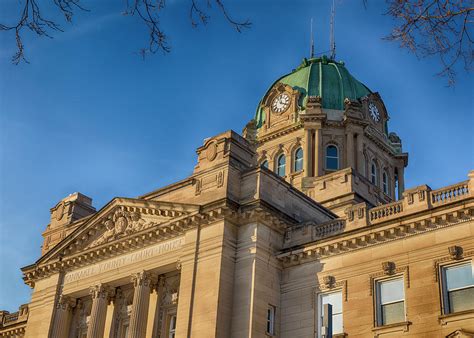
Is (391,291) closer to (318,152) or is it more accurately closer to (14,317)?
(318,152)

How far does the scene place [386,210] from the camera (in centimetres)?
3108

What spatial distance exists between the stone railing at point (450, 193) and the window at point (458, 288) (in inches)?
108

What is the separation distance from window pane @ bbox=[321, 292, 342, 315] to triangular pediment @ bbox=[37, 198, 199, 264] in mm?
6936

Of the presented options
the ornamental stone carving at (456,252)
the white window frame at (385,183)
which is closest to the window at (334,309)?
the ornamental stone carving at (456,252)

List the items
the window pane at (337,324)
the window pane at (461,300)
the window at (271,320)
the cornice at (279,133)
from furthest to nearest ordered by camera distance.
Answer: the cornice at (279,133) < the window at (271,320) < the window pane at (337,324) < the window pane at (461,300)

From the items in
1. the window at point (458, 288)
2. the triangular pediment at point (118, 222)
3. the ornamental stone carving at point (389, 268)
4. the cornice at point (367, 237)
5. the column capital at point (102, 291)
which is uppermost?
the triangular pediment at point (118, 222)

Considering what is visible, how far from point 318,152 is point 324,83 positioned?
7584mm

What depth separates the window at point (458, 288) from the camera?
2721 cm

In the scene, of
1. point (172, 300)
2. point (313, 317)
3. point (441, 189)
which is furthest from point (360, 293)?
point (172, 300)

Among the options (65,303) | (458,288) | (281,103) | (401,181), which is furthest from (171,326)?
(401,181)

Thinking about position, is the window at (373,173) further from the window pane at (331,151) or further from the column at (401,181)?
the window pane at (331,151)

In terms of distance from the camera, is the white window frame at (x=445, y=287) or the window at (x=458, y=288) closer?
the window at (x=458, y=288)

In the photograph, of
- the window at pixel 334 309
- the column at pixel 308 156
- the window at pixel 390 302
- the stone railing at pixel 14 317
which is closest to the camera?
the window at pixel 390 302

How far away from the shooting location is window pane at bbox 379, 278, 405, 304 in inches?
1148
